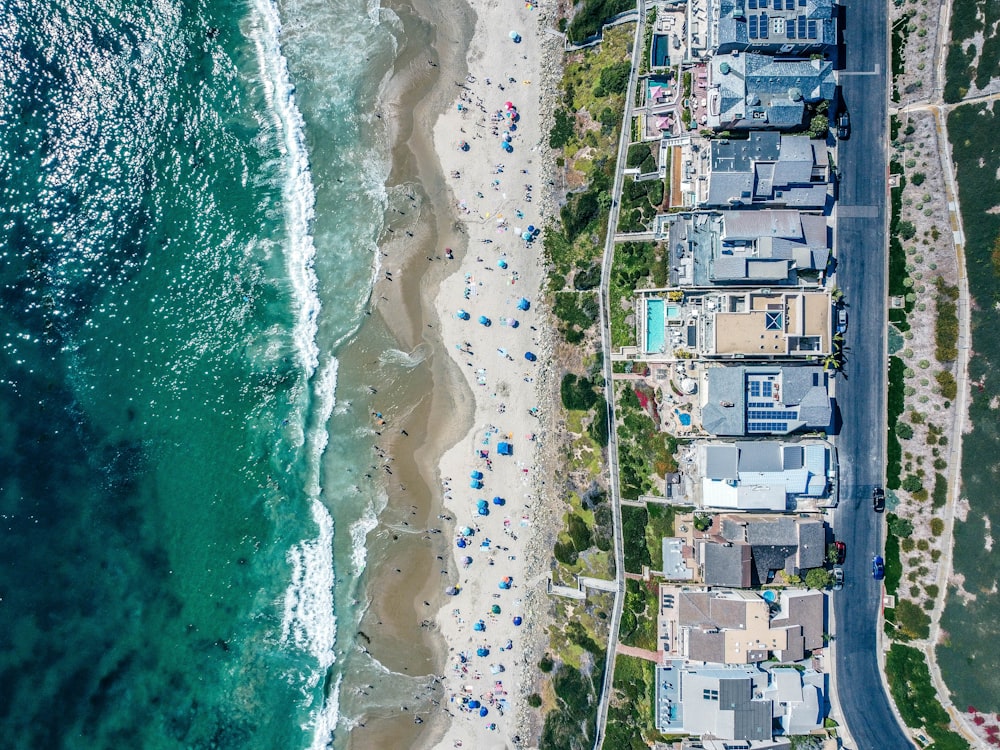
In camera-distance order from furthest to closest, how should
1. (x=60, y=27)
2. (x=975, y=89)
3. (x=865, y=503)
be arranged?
(x=60, y=27) → (x=865, y=503) → (x=975, y=89)

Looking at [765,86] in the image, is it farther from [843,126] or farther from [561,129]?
[561,129]

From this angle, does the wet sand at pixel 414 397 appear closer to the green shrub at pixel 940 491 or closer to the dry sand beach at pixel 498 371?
Result: the dry sand beach at pixel 498 371

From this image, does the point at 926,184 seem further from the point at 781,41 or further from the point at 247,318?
the point at 247,318

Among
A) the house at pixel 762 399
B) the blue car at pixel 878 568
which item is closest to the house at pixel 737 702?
the blue car at pixel 878 568

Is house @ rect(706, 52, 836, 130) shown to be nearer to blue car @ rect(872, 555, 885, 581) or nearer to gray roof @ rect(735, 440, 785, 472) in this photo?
gray roof @ rect(735, 440, 785, 472)

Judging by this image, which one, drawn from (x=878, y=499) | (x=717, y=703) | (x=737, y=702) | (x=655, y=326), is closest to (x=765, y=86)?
(x=655, y=326)

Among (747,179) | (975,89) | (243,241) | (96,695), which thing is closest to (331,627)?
(96,695)
